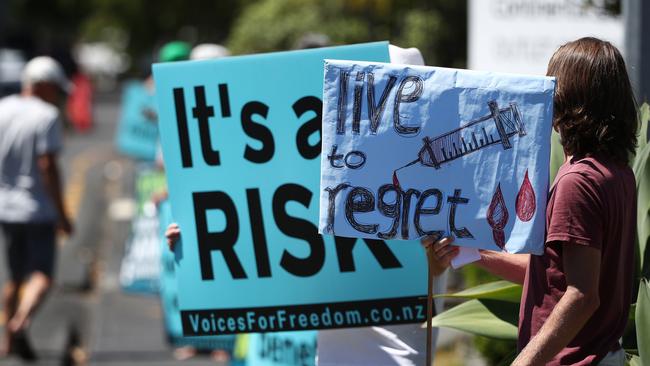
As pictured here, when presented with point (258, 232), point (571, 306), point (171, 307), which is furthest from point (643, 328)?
point (171, 307)

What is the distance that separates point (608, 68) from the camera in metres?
3.06

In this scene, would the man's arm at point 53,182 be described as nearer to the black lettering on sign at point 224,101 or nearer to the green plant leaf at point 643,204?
the black lettering on sign at point 224,101

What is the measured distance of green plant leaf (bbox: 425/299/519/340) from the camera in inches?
155

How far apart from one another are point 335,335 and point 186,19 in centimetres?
4399

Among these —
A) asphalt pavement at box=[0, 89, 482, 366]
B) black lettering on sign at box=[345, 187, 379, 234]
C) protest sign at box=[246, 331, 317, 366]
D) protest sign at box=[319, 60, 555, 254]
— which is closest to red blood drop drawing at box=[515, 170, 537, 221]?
protest sign at box=[319, 60, 555, 254]

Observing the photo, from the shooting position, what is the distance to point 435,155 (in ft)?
10.7

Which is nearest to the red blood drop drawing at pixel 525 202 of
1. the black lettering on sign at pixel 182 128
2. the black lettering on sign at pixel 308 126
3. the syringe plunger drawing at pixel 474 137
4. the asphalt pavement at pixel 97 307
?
the syringe plunger drawing at pixel 474 137

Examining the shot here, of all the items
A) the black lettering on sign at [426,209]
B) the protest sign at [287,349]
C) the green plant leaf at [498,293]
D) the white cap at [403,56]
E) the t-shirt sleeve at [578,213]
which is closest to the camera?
the t-shirt sleeve at [578,213]

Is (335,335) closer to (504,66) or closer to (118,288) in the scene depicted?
(504,66)

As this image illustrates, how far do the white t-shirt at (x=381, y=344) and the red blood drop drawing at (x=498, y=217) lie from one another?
0.99 metres

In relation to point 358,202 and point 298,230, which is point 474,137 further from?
point 298,230

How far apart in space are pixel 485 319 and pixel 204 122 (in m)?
1.11

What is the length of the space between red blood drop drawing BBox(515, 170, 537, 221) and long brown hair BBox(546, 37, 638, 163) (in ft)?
0.45

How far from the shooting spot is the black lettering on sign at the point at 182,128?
4246 mm
